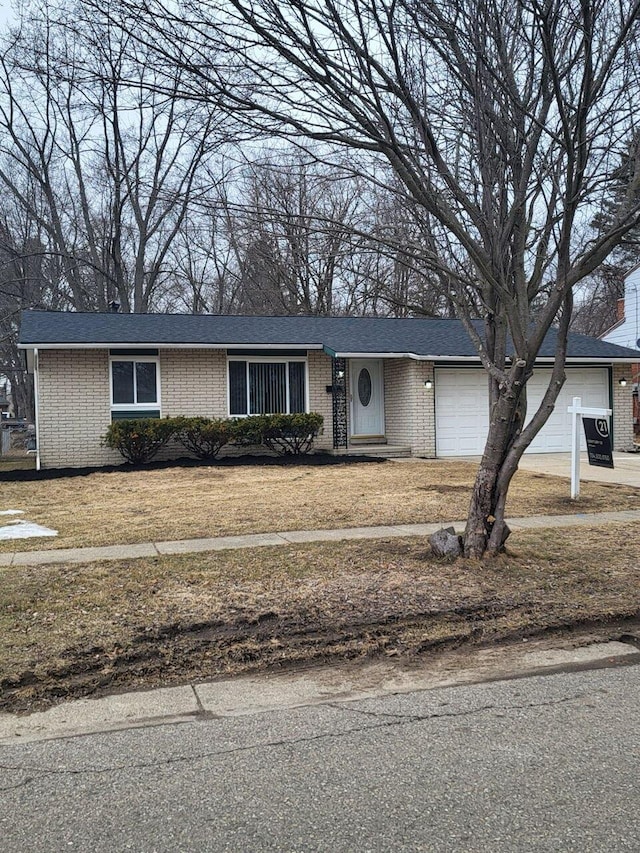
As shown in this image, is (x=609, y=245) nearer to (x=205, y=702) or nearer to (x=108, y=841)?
(x=205, y=702)

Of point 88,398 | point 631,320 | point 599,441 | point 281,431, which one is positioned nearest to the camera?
point 599,441

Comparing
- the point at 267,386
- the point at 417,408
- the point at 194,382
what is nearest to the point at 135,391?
the point at 194,382

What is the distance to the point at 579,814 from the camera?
9.65 feet

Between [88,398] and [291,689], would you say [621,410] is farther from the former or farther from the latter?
[291,689]

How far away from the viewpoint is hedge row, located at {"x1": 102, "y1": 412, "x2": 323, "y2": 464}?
16.8 meters

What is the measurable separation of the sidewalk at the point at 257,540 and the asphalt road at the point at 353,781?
3904 mm

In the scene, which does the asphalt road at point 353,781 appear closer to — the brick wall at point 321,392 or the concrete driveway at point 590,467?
the concrete driveway at point 590,467

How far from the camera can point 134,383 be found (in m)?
18.0

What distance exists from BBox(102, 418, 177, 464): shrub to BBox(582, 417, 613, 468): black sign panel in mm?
9086

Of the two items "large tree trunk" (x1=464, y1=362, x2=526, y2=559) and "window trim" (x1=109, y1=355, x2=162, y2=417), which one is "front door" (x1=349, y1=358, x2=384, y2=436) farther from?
"large tree trunk" (x1=464, y1=362, x2=526, y2=559)

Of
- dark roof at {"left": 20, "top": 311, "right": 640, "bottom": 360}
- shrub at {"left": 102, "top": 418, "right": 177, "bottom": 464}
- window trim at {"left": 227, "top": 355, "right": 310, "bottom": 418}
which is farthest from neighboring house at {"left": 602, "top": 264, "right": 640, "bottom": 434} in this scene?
shrub at {"left": 102, "top": 418, "right": 177, "bottom": 464}

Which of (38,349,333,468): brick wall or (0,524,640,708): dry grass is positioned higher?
(38,349,333,468): brick wall

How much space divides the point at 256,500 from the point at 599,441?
5764 mm

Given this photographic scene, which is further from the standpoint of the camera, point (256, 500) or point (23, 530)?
point (256, 500)
